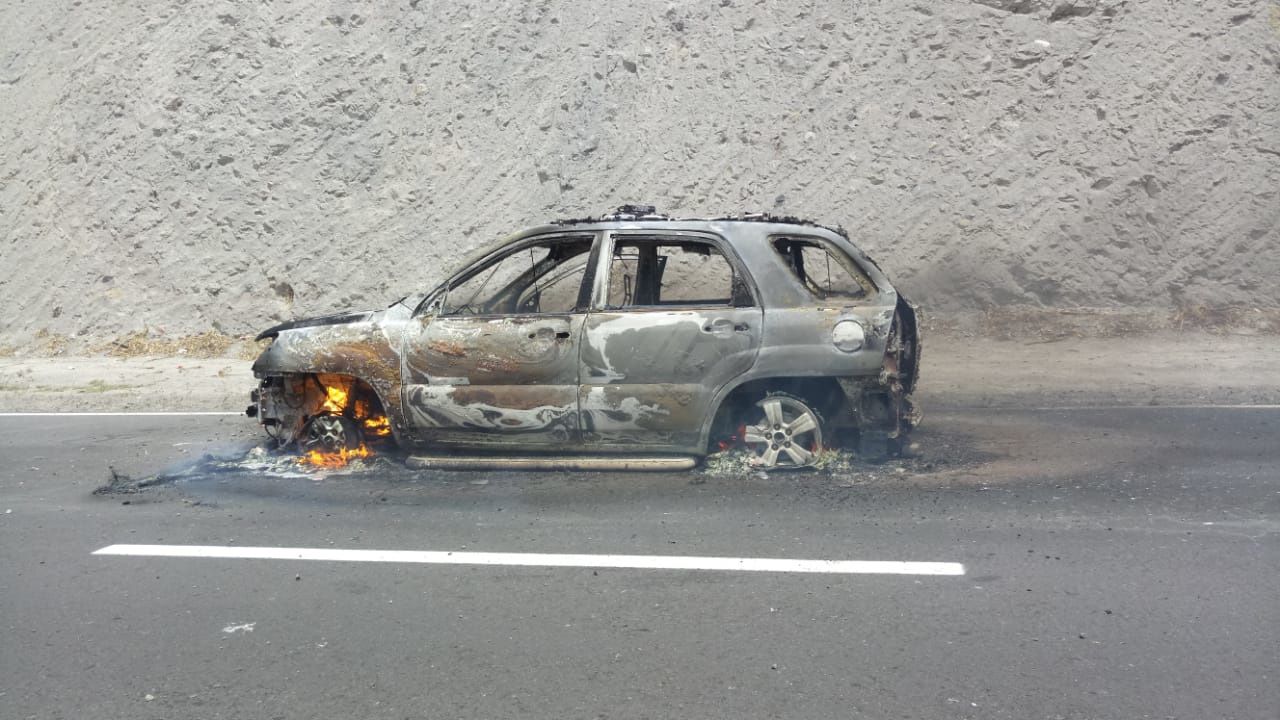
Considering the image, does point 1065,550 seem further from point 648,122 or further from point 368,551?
point 648,122

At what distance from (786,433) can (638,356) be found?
116 centimetres

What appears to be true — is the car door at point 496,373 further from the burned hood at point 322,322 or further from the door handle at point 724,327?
the door handle at point 724,327

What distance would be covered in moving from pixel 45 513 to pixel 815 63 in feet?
43.9

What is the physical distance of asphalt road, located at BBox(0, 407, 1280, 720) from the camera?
3.98 metres

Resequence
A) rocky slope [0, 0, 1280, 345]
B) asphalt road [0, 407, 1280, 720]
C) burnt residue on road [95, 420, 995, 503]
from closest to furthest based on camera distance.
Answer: asphalt road [0, 407, 1280, 720]
burnt residue on road [95, 420, 995, 503]
rocky slope [0, 0, 1280, 345]

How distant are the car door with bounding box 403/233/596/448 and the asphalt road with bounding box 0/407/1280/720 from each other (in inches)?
13.9

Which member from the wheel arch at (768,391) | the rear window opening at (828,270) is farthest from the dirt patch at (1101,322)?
the wheel arch at (768,391)

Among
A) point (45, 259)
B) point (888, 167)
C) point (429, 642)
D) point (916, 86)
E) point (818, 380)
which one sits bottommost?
point (429, 642)

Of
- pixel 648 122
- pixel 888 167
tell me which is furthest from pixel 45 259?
pixel 888 167

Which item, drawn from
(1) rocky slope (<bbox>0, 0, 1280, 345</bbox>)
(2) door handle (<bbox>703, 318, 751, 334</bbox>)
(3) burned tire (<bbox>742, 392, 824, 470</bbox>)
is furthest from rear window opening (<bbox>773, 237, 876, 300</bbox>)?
(1) rocky slope (<bbox>0, 0, 1280, 345</bbox>)

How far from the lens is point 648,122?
16.9m

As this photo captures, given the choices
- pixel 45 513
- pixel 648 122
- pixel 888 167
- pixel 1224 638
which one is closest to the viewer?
pixel 1224 638

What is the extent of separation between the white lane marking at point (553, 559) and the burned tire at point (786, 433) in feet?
6.00

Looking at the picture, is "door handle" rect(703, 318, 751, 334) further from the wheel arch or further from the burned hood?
the burned hood
